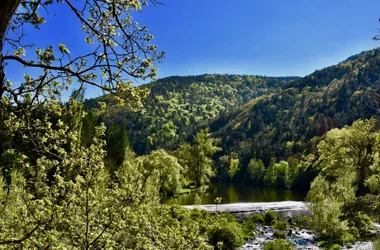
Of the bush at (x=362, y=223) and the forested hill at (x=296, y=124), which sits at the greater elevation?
the forested hill at (x=296, y=124)

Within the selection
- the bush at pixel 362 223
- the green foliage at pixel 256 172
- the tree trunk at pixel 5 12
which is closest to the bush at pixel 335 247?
the bush at pixel 362 223

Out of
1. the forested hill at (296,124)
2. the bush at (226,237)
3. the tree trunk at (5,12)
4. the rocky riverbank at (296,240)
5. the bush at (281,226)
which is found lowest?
the rocky riverbank at (296,240)

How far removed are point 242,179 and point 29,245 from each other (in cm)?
10258

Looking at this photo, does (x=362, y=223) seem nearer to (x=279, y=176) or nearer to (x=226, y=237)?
(x=226, y=237)

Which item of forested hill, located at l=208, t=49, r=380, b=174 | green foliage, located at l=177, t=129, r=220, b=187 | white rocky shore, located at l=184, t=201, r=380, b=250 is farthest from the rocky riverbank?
forested hill, located at l=208, t=49, r=380, b=174

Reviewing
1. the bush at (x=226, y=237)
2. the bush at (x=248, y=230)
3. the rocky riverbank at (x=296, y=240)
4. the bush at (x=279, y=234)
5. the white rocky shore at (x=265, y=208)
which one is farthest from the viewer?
the white rocky shore at (x=265, y=208)

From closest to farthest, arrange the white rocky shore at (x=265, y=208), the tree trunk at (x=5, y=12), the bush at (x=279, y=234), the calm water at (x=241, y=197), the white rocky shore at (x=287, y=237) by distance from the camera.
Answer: the tree trunk at (x=5, y=12) < the white rocky shore at (x=287, y=237) < the bush at (x=279, y=234) < the white rocky shore at (x=265, y=208) < the calm water at (x=241, y=197)

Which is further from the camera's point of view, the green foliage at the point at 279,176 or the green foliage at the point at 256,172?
the green foliage at the point at 256,172

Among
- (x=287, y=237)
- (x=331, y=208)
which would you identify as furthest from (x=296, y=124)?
(x=287, y=237)

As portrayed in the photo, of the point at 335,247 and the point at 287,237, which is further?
the point at 287,237

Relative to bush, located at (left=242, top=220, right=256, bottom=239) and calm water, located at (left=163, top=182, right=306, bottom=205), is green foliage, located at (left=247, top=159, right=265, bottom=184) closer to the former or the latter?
calm water, located at (left=163, top=182, right=306, bottom=205)

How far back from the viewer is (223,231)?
22.5m

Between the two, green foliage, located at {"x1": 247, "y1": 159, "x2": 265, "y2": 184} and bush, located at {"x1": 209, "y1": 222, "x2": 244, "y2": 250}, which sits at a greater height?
green foliage, located at {"x1": 247, "y1": 159, "x2": 265, "y2": 184}

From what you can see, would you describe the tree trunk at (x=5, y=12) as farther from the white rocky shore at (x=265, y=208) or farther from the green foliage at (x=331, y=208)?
the white rocky shore at (x=265, y=208)
